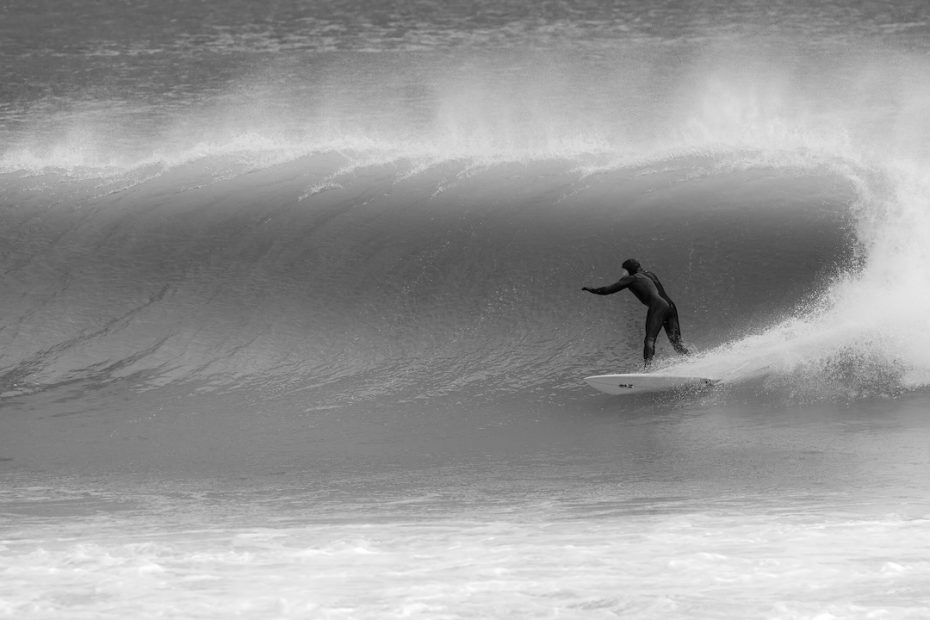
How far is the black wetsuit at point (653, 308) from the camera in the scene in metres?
10.4

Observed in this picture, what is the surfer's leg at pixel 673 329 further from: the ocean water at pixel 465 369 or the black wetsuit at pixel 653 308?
the ocean water at pixel 465 369

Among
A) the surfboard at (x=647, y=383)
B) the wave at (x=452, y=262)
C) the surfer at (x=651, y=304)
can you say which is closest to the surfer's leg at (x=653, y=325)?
the surfer at (x=651, y=304)

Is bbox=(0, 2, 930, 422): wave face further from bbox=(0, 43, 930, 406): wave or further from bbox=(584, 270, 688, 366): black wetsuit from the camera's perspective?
bbox=(584, 270, 688, 366): black wetsuit

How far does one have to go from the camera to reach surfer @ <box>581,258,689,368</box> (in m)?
10.4

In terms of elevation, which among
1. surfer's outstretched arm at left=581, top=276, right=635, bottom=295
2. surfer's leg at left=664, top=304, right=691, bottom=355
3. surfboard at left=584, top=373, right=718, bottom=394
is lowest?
surfboard at left=584, top=373, right=718, bottom=394

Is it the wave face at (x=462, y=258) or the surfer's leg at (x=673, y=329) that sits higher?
the wave face at (x=462, y=258)

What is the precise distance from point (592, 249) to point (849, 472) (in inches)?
190

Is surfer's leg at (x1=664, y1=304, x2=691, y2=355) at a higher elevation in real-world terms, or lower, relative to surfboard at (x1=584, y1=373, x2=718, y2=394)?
higher

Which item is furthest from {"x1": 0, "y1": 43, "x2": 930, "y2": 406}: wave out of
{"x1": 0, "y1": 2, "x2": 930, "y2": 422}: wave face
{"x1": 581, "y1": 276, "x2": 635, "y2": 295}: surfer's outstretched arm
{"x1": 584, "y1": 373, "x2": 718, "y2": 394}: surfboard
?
{"x1": 581, "y1": 276, "x2": 635, "y2": 295}: surfer's outstretched arm

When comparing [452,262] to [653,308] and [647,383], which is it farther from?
[647,383]

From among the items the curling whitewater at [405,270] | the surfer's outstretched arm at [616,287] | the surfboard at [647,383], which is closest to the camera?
the surfboard at [647,383]

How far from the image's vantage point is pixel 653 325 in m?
10.4

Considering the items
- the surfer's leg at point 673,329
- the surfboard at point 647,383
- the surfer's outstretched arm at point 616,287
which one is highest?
the surfer's outstretched arm at point 616,287

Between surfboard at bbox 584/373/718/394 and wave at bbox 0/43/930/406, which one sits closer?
surfboard at bbox 584/373/718/394
